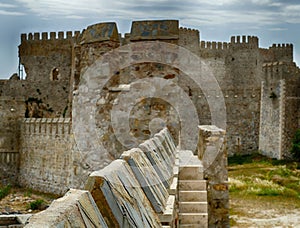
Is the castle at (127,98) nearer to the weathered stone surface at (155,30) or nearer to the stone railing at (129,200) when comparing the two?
the weathered stone surface at (155,30)

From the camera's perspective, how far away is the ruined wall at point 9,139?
74.0 feet

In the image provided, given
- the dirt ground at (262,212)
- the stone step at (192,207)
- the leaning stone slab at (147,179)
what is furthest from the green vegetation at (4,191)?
the leaning stone slab at (147,179)

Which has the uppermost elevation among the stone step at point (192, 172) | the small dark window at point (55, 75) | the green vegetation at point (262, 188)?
the small dark window at point (55, 75)

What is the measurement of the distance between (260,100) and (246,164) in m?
4.08

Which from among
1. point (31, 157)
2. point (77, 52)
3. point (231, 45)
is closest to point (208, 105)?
point (31, 157)

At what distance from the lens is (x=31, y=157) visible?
22141 millimetres

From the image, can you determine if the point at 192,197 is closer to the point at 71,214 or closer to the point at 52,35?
the point at 71,214

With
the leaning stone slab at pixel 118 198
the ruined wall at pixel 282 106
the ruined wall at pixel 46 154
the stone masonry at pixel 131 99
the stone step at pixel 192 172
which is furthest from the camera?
the ruined wall at pixel 282 106

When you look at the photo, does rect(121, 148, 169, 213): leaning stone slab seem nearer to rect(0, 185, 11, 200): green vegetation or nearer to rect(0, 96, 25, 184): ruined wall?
rect(0, 185, 11, 200): green vegetation

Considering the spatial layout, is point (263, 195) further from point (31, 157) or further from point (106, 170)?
point (106, 170)

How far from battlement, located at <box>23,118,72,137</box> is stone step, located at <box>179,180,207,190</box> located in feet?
45.6

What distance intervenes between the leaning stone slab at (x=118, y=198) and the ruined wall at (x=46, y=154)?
17421 millimetres

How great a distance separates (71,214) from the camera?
176cm

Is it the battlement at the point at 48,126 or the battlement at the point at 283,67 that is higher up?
the battlement at the point at 283,67
